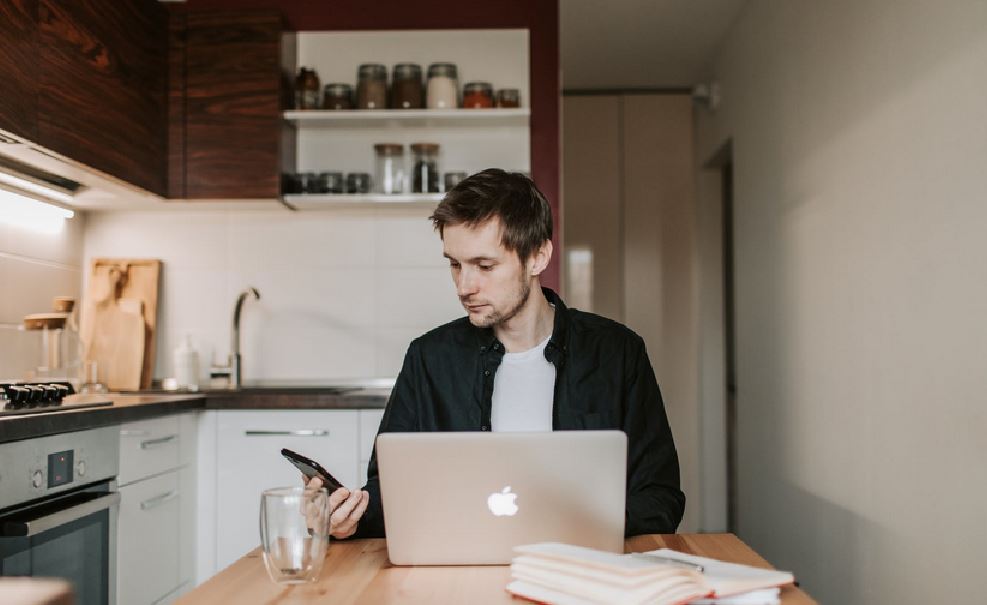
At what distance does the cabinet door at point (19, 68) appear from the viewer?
243 centimetres

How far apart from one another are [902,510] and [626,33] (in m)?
2.89

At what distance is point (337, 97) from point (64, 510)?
1.91 m

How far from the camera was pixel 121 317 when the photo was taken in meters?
3.68

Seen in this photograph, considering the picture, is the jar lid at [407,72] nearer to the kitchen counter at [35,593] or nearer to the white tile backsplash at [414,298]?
the white tile backsplash at [414,298]

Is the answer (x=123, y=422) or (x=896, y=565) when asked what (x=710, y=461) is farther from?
(x=123, y=422)

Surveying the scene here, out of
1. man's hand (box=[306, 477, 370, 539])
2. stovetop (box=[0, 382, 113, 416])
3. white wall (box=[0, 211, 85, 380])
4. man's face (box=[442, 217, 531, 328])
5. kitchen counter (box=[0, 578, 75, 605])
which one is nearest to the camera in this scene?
kitchen counter (box=[0, 578, 75, 605])

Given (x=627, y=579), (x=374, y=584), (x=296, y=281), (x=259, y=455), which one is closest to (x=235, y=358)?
(x=296, y=281)

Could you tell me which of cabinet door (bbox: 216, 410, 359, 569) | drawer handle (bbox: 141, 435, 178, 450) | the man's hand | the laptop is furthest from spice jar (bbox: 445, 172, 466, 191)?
the laptop

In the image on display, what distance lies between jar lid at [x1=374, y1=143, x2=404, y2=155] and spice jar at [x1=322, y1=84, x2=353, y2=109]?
0.22 m

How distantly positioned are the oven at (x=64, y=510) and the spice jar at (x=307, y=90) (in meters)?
1.54

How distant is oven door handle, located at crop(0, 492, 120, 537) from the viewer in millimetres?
2139

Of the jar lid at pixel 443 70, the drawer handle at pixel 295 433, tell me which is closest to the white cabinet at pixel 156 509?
the drawer handle at pixel 295 433

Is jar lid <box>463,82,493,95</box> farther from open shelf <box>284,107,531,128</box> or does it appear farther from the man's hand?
the man's hand

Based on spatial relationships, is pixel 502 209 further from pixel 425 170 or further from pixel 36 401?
pixel 425 170
